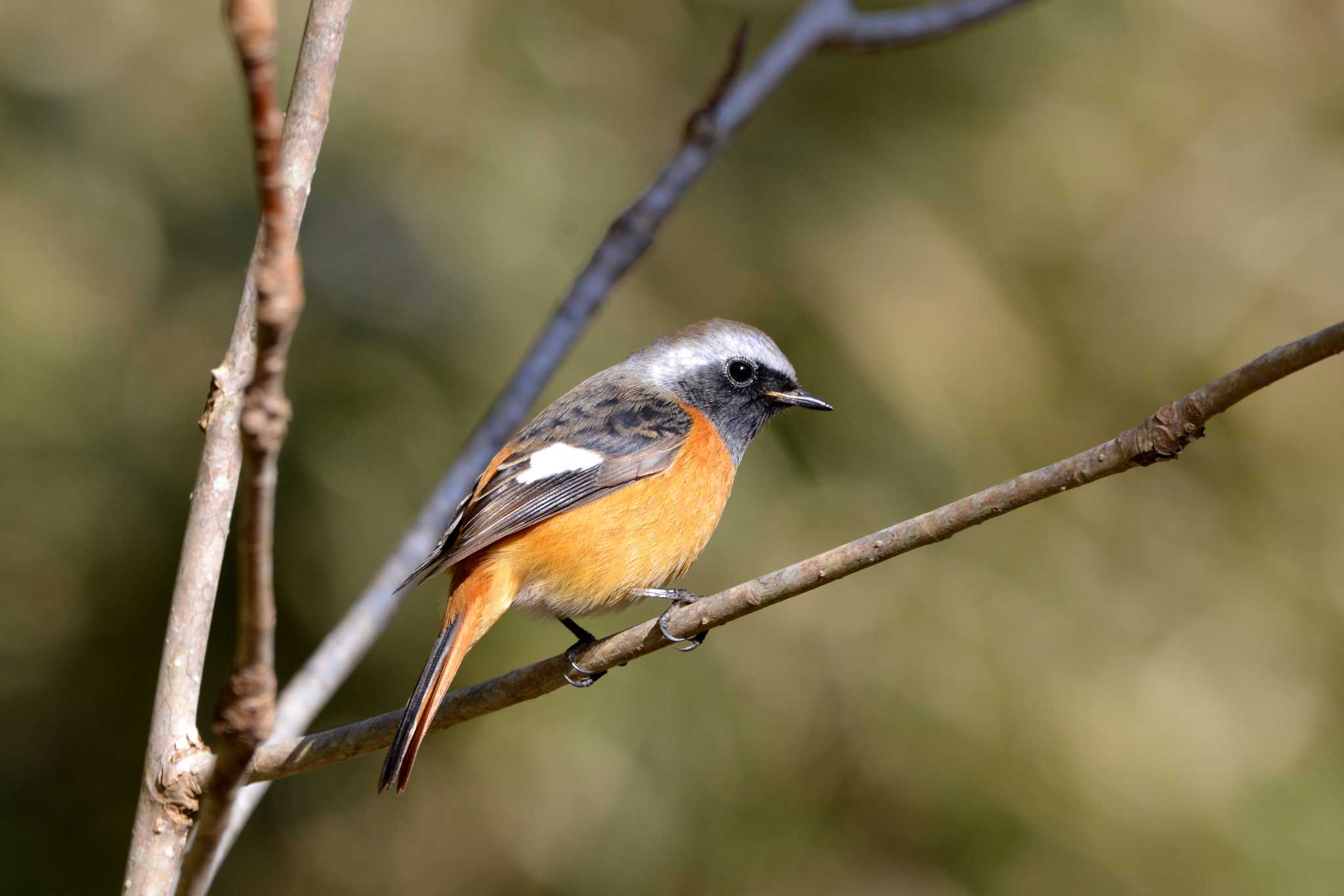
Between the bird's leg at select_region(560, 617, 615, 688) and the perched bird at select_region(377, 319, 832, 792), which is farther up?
the perched bird at select_region(377, 319, 832, 792)

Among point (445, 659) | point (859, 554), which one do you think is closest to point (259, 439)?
point (859, 554)

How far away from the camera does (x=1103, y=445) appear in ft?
6.02

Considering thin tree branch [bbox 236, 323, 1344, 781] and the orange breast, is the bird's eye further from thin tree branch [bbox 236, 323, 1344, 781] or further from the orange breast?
thin tree branch [bbox 236, 323, 1344, 781]

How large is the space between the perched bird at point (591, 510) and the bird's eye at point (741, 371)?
25 mm

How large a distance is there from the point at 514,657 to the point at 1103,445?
2650 millimetres

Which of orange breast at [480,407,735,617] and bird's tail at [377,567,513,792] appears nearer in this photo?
bird's tail at [377,567,513,792]

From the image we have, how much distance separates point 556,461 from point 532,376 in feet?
3.47

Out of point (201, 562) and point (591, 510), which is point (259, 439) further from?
point (591, 510)

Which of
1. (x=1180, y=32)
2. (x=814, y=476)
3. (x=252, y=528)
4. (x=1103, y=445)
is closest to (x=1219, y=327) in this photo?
(x=1180, y=32)

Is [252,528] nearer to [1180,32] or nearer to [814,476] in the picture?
[814,476]

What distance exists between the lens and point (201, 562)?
6.65ft

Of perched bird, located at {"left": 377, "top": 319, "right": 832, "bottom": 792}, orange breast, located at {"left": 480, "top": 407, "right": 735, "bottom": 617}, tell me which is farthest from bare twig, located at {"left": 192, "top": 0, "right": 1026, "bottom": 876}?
orange breast, located at {"left": 480, "top": 407, "right": 735, "bottom": 617}

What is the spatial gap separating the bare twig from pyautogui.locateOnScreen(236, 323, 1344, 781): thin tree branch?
3.7 inches

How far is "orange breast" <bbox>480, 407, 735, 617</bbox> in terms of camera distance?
3.19 m
